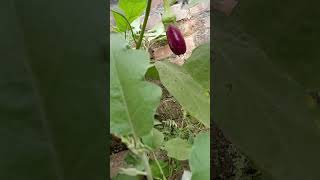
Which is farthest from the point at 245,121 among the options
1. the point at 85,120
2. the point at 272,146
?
the point at 85,120

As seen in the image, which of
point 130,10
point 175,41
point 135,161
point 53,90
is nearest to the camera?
point 53,90

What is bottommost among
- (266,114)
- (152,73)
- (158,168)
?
(158,168)

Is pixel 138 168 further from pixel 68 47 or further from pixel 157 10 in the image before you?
pixel 157 10

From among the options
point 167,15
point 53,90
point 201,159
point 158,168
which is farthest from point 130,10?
point 53,90

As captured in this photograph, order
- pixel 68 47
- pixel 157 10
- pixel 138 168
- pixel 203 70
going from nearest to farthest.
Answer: pixel 68 47 < pixel 138 168 < pixel 203 70 < pixel 157 10

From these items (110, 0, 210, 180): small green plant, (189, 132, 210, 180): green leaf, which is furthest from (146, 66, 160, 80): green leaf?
(189, 132, 210, 180): green leaf

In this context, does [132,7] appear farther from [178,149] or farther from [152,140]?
[152,140]
